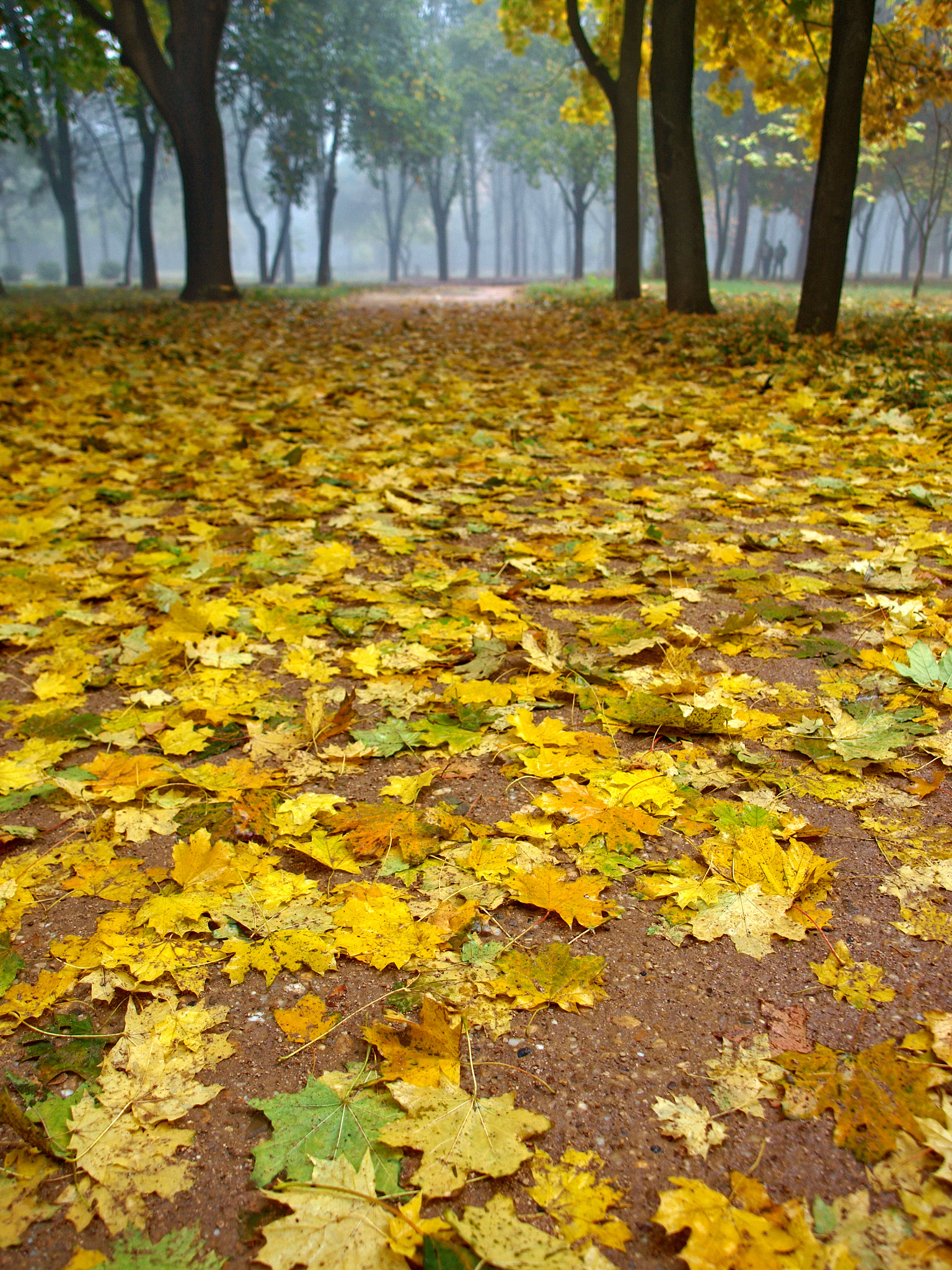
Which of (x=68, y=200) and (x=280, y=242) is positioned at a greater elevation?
(x=68, y=200)

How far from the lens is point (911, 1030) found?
1.21 meters

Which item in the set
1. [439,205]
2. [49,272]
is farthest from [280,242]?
[49,272]

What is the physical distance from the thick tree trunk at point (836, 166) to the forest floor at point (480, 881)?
16.7 feet

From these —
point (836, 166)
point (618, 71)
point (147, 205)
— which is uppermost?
point (147, 205)

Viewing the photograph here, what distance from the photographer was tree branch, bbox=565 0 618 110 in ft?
39.7

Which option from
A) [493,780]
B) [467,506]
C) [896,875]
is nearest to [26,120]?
[467,506]

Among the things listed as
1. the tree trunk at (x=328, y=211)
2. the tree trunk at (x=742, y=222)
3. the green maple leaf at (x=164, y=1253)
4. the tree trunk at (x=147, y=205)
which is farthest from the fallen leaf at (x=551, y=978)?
the tree trunk at (x=742, y=222)

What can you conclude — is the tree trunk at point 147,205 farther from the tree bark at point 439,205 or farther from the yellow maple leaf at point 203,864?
the yellow maple leaf at point 203,864

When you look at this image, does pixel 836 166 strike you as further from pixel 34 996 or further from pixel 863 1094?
pixel 34 996

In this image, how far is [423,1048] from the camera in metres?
1.22

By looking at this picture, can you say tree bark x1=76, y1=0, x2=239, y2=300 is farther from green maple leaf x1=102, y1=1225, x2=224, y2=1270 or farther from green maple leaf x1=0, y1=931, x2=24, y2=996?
green maple leaf x1=102, y1=1225, x2=224, y2=1270

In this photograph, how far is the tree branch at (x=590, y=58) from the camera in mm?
12102

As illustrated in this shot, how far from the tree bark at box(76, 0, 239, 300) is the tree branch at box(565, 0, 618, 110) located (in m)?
5.59

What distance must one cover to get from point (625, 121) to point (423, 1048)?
14.1 m
